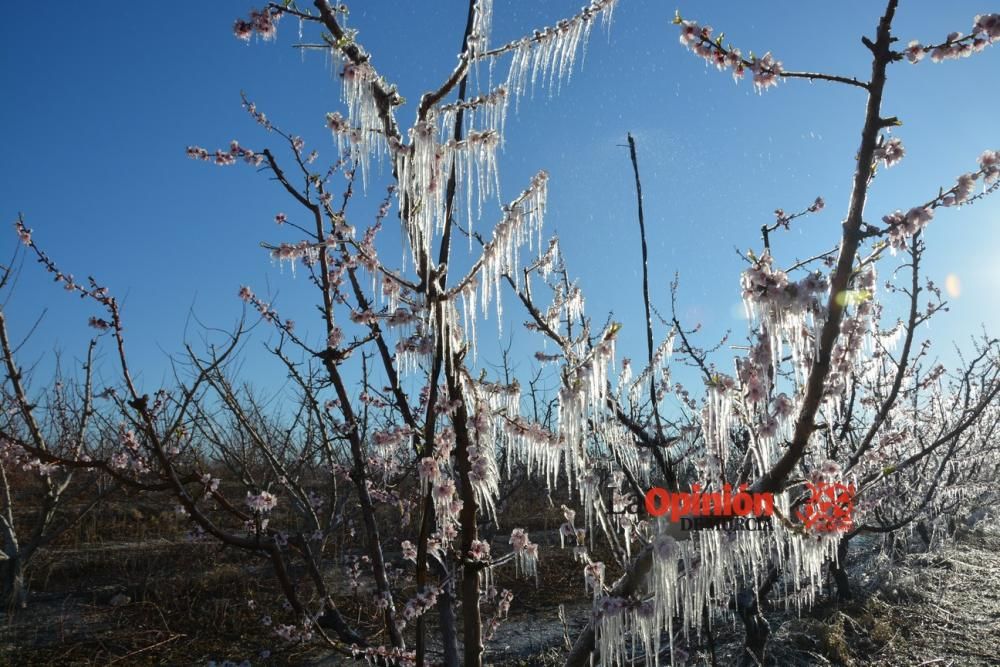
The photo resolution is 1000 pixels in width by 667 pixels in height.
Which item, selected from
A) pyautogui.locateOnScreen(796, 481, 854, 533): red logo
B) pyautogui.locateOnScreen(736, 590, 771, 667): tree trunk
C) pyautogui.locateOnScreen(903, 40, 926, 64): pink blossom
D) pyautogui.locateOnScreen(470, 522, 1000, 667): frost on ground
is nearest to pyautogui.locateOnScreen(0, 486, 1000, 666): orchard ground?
pyautogui.locateOnScreen(470, 522, 1000, 667): frost on ground

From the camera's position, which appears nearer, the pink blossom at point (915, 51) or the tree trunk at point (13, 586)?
the pink blossom at point (915, 51)

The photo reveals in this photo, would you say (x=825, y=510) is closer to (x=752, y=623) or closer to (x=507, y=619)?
(x=752, y=623)

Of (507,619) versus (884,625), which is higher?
(884,625)

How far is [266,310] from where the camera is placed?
393 centimetres

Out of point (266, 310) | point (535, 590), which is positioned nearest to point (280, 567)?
point (266, 310)

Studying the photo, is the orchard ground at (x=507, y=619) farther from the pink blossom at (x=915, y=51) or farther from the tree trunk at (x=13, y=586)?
the pink blossom at (x=915, y=51)

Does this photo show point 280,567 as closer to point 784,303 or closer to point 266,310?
point 266,310

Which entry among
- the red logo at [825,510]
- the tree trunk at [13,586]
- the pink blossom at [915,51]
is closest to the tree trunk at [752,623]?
the red logo at [825,510]

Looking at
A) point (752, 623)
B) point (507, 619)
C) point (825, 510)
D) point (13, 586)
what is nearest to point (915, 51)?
point (825, 510)

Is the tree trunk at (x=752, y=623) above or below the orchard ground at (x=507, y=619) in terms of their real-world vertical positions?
above

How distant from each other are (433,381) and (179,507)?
78.4 inches

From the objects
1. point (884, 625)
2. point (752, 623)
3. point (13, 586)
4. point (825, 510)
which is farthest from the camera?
point (13, 586)

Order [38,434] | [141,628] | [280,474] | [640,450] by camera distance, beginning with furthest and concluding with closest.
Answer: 1. [141,628]
2. [38,434]
3. [640,450]
4. [280,474]

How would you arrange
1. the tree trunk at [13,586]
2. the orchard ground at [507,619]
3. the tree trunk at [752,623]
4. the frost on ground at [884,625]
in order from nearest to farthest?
the tree trunk at [752,623] → the frost on ground at [884,625] → the orchard ground at [507,619] → the tree trunk at [13,586]
